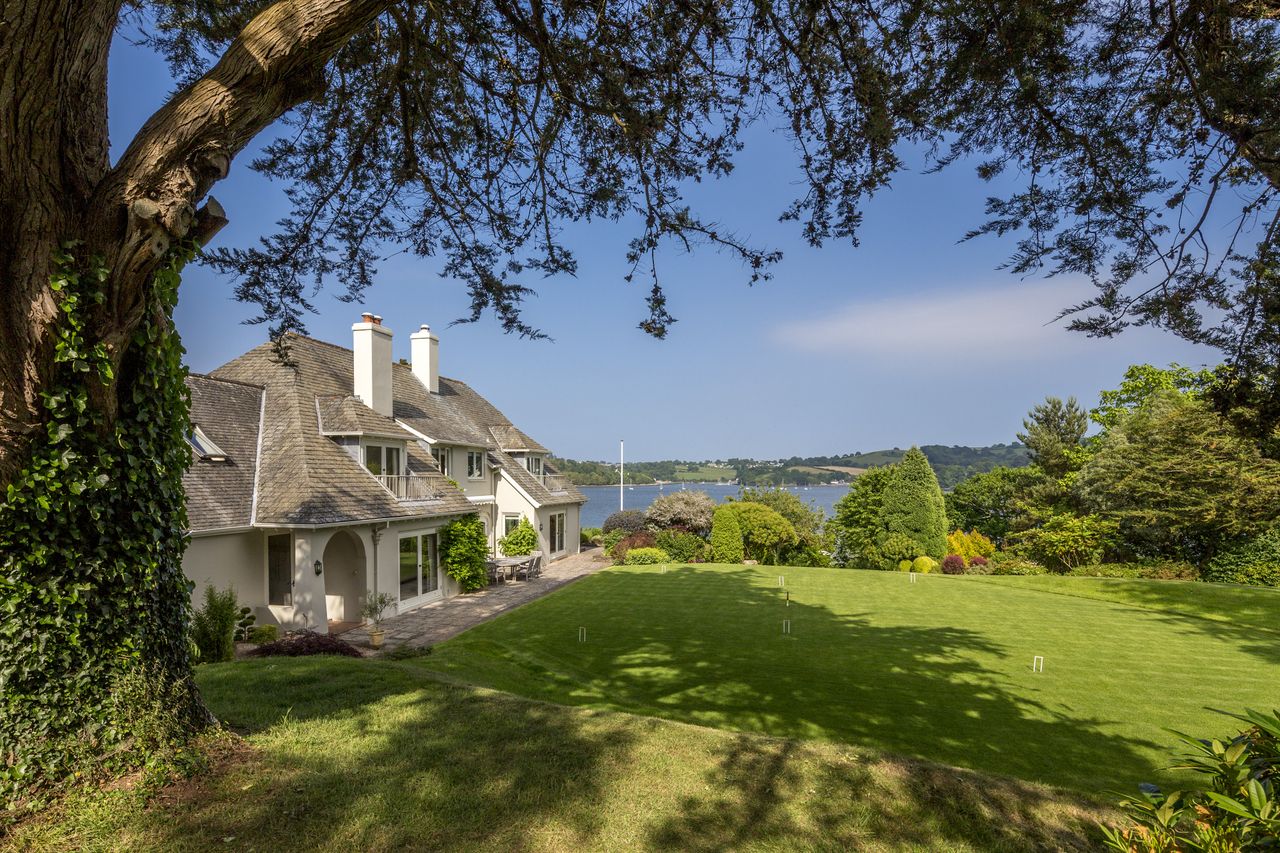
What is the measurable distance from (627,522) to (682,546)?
4920mm

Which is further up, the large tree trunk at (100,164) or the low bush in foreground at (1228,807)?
the large tree trunk at (100,164)

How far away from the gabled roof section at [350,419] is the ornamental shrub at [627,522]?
1708 cm

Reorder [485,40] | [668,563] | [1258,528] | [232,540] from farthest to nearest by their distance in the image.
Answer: [668,563] → [1258,528] → [232,540] → [485,40]

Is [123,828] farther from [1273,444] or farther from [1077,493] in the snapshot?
[1077,493]

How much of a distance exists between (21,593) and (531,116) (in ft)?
21.5

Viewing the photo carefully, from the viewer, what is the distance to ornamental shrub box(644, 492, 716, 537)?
3131 cm

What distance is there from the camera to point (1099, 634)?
1449 centimetres

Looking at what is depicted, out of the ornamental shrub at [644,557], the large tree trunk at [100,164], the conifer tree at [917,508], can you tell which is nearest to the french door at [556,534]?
the ornamental shrub at [644,557]

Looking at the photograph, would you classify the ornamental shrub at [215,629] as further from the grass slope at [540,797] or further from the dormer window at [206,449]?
the grass slope at [540,797]

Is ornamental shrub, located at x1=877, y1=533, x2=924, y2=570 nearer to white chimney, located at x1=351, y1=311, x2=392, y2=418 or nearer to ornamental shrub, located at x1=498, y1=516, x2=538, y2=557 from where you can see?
ornamental shrub, located at x1=498, y1=516, x2=538, y2=557

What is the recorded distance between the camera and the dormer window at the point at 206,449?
48.9 ft

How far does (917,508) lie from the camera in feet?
97.3

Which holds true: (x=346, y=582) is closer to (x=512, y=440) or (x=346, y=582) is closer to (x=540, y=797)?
(x=512, y=440)

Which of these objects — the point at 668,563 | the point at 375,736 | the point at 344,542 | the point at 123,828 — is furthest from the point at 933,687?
the point at 668,563
